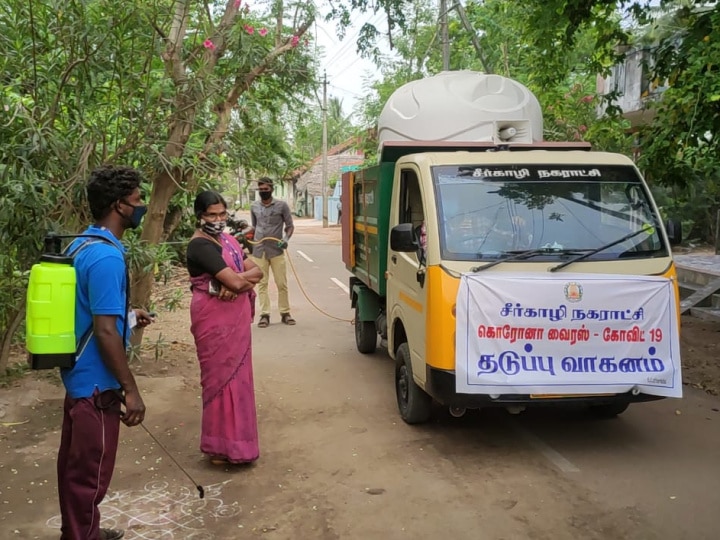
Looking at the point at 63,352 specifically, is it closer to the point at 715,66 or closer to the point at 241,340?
the point at 241,340

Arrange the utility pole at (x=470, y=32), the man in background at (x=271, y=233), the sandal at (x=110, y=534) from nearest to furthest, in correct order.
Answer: the sandal at (x=110, y=534), the man in background at (x=271, y=233), the utility pole at (x=470, y=32)

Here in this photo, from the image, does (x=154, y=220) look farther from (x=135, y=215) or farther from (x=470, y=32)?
(x=470, y=32)

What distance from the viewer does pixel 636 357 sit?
4.71 m

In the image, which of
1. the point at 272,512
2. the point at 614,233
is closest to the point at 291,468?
the point at 272,512

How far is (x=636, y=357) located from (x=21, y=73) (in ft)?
16.0

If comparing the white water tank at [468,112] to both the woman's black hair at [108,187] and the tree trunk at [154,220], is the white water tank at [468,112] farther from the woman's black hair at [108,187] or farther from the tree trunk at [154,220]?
the woman's black hair at [108,187]

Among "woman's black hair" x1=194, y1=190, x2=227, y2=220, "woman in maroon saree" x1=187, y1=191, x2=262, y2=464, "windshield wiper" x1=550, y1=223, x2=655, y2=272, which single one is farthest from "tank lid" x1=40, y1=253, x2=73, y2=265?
"windshield wiper" x1=550, y1=223, x2=655, y2=272

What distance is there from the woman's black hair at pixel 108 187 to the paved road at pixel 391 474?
1.79 m

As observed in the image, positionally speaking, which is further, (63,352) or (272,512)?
(272,512)

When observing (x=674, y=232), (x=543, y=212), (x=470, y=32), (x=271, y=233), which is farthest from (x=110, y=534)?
(x=470, y=32)

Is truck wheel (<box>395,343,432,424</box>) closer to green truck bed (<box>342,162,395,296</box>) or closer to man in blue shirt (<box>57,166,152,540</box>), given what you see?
green truck bed (<box>342,162,395,296</box>)

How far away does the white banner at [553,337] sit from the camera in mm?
4613

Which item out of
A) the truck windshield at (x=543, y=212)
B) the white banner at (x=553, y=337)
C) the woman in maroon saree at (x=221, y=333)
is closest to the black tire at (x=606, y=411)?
the white banner at (x=553, y=337)

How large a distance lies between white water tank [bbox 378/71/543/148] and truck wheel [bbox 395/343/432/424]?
2244 mm
